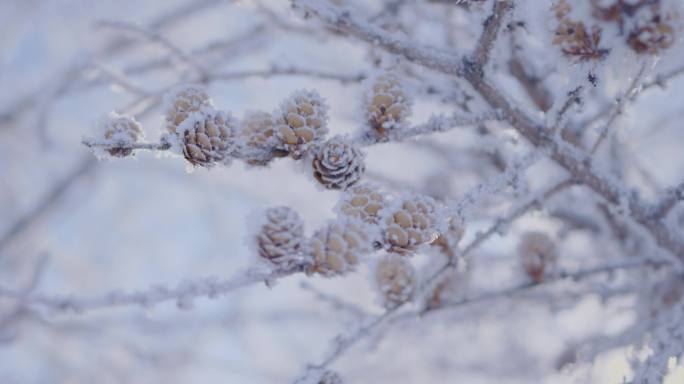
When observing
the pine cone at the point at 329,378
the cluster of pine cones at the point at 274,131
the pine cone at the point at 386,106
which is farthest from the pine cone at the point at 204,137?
the pine cone at the point at 329,378

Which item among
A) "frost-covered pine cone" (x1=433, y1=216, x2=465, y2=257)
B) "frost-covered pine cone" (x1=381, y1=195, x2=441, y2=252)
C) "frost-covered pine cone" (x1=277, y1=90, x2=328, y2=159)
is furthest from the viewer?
"frost-covered pine cone" (x1=433, y1=216, x2=465, y2=257)

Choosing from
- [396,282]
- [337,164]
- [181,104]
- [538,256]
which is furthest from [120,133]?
[538,256]

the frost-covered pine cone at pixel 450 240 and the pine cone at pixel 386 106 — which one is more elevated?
the pine cone at pixel 386 106

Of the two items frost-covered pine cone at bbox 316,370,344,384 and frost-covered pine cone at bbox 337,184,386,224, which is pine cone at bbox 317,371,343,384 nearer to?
frost-covered pine cone at bbox 316,370,344,384

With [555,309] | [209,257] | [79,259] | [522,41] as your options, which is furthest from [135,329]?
[522,41]

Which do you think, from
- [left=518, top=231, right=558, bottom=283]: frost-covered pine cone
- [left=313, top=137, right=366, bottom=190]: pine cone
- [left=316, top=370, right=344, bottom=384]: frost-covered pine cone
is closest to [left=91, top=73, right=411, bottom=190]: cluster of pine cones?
[left=313, top=137, right=366, bottom=190]: pine cone

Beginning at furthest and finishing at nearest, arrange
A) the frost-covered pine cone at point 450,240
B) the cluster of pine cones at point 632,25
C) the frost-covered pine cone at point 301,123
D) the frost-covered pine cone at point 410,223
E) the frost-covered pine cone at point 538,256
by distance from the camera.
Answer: the frost-covered pine cone at point 538,256
the frost-covered pine cone at point 450,240
the frost-covered pine cone at point 301,123
the frost-covered pine cone at point 410,223
the cluster of pine cones at point 632,25

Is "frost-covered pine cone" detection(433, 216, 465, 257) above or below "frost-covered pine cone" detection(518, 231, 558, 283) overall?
below

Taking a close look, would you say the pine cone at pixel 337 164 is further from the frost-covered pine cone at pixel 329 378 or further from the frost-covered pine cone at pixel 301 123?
the frost-covered pine cone at pixel 329 378
